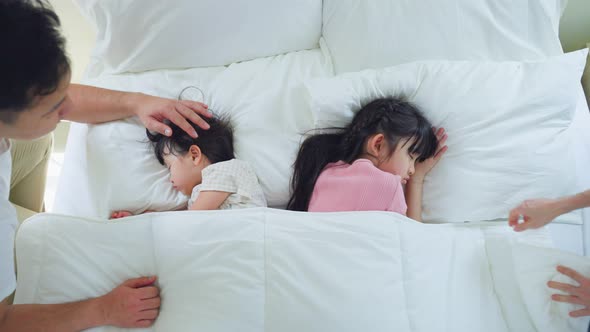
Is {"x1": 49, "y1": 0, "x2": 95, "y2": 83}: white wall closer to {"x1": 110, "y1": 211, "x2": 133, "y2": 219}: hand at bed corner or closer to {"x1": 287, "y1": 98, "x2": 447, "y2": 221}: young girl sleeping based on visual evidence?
{"x1": 110, "y1": 211, "x2": 133, "y2": 219}: hand at bed corner

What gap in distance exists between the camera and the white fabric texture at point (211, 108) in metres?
1.25

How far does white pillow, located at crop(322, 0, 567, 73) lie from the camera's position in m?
1.34

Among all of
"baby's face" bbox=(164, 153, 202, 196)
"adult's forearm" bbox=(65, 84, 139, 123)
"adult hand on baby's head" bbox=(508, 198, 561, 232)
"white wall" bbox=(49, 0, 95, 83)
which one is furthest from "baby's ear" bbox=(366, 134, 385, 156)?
"white wall" bbox=(49, 0, 95, 83)

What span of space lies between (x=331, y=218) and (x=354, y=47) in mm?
597

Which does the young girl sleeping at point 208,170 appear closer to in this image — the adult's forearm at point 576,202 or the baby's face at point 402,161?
the baby's face at point 402,161

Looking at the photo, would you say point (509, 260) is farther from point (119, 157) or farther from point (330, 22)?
point (119, 157)

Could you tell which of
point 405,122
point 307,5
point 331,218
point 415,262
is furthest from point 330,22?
point 415,262

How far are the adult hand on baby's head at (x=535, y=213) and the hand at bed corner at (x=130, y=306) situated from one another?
2.86 ft

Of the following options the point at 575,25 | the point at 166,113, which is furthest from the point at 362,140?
the point at 575,25

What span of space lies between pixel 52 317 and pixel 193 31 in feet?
2.82

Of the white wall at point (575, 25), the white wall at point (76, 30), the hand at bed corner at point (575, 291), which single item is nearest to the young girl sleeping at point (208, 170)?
the white wall at point (76, 30)

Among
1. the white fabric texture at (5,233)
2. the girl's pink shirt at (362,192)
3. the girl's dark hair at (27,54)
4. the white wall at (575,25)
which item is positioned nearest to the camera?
the girl's dark hair at (27,54)

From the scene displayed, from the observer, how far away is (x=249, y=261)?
1007mm

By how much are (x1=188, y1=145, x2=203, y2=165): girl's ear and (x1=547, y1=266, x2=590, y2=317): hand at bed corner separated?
933 millimetres
